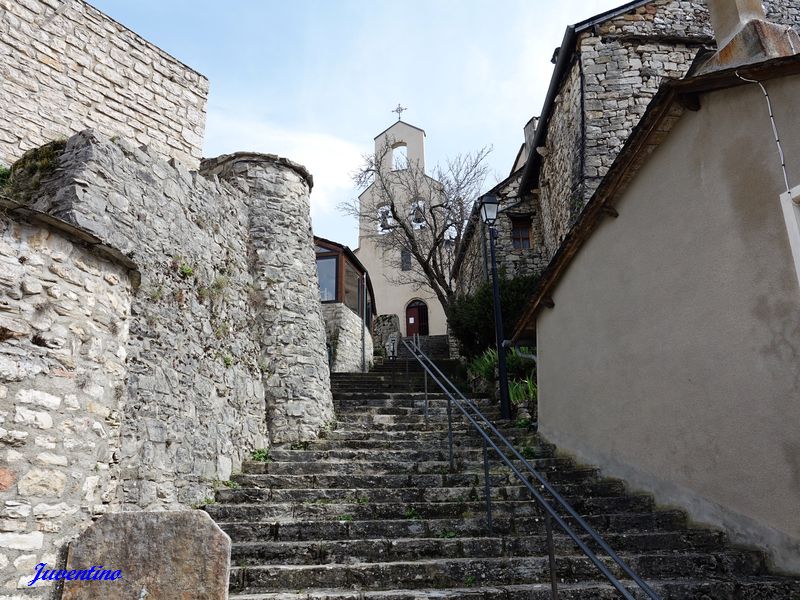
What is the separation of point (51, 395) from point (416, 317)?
21479 mm

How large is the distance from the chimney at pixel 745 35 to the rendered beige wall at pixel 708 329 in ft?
3.30

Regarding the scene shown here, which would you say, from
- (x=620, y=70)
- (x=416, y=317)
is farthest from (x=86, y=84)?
(x=416, y=317)

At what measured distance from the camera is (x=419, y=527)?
4461 mm

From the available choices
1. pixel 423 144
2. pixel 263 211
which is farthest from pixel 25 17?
pixel 423 144

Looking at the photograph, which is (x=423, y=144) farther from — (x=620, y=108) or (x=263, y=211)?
(x=263, y=211)

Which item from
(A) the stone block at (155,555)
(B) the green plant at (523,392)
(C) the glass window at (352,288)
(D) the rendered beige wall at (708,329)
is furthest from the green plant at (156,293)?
(C) the glass window at (352,288)

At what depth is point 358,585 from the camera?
3.77 meters

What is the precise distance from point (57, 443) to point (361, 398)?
5.37 m

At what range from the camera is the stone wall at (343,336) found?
13.5 m

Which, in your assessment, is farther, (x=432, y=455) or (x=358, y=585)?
(x=432, y=455)

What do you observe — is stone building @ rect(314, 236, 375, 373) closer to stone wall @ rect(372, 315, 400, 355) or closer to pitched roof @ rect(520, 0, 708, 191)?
stone wall @ rect(372, 315, 400, 355)

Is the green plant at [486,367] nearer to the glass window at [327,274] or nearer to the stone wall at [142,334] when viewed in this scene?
the stone wall at [142,334]

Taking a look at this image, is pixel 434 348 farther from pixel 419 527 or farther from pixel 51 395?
pixel 51 395
